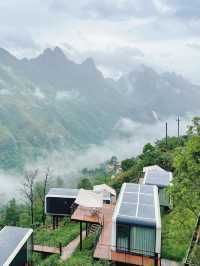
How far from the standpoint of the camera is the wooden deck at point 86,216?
19.0m

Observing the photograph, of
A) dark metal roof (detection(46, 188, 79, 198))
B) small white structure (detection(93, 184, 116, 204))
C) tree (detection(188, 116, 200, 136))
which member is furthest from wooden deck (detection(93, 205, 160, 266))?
small white structure (detection(93, 184, 116, 204))

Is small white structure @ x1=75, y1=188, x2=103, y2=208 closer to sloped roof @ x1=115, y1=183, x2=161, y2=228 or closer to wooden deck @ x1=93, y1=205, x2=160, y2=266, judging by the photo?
sloped roof @ x1=115, y1=183, x2=161, y2=228

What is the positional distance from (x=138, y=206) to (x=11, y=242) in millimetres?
7708

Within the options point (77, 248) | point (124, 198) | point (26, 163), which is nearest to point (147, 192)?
point (124, 198)

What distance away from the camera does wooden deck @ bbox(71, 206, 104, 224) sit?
62.3 feet

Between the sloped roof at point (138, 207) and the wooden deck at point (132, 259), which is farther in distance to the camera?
the sloped roof at point (138, 207)

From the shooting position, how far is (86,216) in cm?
1952

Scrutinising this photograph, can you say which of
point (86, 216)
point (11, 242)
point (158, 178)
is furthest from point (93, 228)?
point (158, 178)

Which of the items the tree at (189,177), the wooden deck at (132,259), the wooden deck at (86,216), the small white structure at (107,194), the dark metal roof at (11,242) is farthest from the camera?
the small white structure at (107,194)

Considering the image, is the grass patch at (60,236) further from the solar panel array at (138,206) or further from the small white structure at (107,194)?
the small white structure at (107,194)

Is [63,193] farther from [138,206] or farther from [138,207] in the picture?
[138,207]

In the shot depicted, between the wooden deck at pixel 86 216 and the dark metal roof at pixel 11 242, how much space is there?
2922 mm

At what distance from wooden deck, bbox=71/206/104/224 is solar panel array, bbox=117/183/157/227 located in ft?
6.03

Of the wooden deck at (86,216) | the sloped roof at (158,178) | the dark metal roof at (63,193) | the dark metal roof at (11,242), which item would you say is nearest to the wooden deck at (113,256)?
the wooden deck at (86,216)
